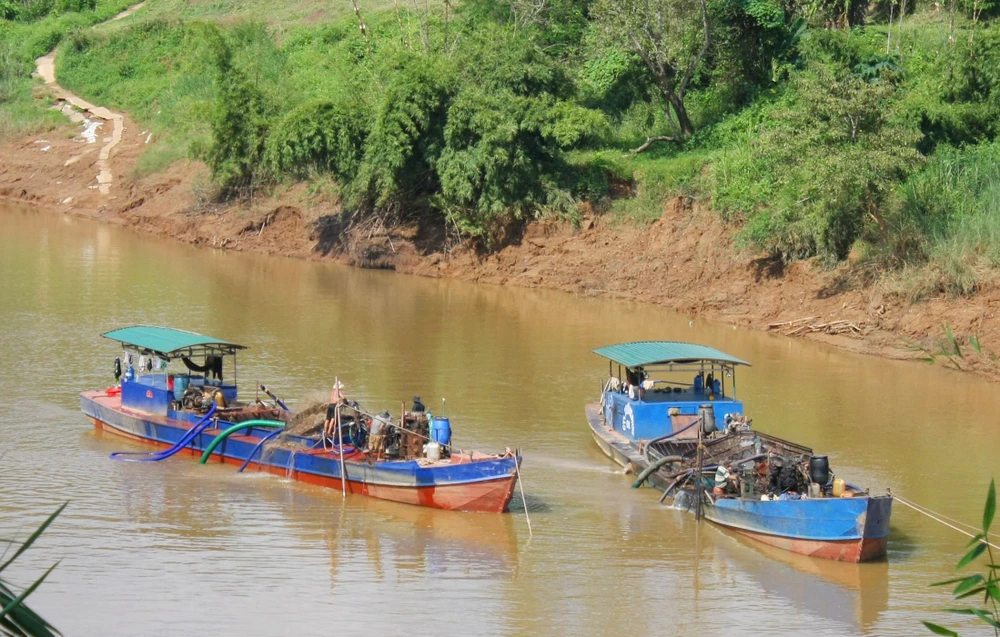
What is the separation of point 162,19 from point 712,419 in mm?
43406

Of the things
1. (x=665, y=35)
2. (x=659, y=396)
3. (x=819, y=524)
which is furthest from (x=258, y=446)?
(x=665, y=35)

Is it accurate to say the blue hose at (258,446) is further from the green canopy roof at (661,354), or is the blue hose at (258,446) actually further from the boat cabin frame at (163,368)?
the green canopy roof at (661,354)

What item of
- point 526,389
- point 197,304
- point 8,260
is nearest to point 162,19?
point 8,260

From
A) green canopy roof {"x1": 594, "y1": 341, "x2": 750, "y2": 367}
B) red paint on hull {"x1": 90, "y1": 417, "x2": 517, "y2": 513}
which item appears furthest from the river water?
green canopy roof {"x1": 594, "y1": 341, "x2": 750, "y2": 367}

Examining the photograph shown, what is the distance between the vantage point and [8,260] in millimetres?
34344

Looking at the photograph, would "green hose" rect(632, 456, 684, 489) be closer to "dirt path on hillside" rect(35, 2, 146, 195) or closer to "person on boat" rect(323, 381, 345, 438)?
"person on boat" rect(323, 381, 345, 438)

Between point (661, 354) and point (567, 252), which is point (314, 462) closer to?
point (661, 354)

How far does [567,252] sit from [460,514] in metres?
17.9

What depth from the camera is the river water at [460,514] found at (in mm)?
13641

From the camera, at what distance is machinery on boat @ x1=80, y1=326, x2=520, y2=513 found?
649 inches

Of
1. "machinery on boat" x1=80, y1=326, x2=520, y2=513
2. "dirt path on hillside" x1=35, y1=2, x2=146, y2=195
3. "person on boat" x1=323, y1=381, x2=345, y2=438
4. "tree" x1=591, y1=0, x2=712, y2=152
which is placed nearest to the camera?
"machinery on boat" x1=80, y1=326, x2=520, y2=513

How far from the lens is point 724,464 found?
16.7 metres

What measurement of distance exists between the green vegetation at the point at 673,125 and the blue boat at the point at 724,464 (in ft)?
28.7

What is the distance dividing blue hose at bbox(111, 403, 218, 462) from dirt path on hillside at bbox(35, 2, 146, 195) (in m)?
26.1
